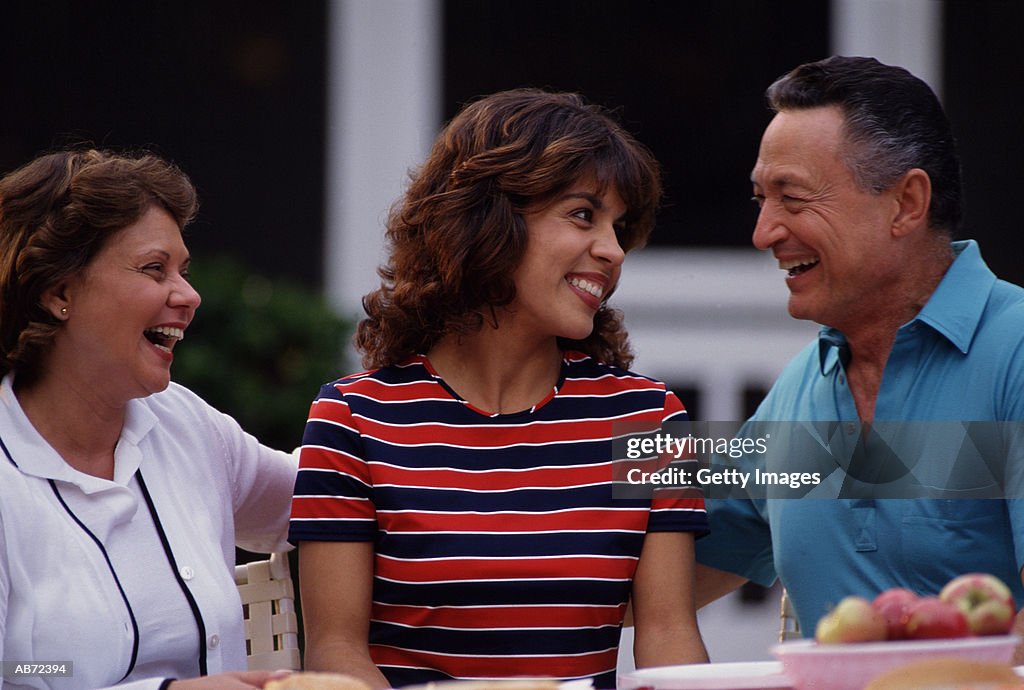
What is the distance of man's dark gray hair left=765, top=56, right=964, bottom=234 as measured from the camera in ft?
9.64

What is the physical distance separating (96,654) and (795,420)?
5.13 feet

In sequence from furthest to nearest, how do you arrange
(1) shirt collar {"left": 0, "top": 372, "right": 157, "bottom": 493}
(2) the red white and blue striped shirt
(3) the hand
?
1. (2) the red white and blue striped shirt
2. (1) shirt collar {"left": 0, "top": 372, "right": 157, "bottom": 493}
3. (3) the hand

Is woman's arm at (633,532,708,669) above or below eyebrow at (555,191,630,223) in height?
below

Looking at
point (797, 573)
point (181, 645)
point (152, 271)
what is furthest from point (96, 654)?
point (797, 573)

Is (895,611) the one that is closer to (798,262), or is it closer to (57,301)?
(798,262)

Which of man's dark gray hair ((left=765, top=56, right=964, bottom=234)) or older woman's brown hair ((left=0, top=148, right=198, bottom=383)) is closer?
older woman's brown hair ((left=0, top=148, right=198, bottom=383))

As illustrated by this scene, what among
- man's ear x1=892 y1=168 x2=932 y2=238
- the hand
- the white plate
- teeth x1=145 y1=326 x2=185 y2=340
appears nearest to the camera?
the white plate

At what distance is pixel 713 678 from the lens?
1918mm

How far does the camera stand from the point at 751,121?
21.8 feet

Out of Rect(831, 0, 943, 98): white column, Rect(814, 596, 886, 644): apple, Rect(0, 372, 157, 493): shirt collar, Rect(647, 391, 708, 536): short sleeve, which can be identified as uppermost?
Rect(831, 0, 943, 98): white column

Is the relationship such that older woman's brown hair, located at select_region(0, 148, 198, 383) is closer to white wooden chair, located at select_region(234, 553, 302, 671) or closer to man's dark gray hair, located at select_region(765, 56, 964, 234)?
white wooden chair, located at select_region(234, 553, 302, 671)

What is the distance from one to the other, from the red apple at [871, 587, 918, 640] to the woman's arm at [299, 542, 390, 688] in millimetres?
1064

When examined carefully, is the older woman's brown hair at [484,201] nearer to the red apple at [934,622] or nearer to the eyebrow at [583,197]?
Answer: the eyebrow at [583,197]

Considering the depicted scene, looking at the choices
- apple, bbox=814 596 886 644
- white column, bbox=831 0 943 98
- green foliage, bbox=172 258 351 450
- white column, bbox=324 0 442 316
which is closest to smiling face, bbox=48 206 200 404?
apple, bbox=814 596 886 644
